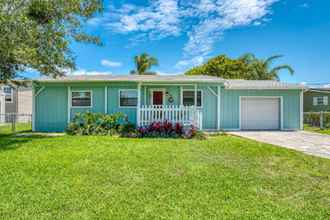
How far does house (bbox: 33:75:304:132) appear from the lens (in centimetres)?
1323

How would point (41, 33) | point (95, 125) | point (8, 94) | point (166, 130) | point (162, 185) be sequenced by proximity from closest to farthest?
point (162, 185)
point (41, 33)
point (166, 130)
point (95, 125)
point (8, 94)

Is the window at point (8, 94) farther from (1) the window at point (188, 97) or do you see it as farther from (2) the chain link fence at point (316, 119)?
(2) the chain link fence at point (316, 119)

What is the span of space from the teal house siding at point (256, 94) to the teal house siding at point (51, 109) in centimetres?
868

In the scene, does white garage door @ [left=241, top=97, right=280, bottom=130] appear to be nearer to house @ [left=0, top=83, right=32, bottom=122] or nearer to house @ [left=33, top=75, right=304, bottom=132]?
house @ [left=33, top=75, right=304, bottom=132]

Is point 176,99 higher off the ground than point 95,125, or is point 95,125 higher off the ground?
point 176,99

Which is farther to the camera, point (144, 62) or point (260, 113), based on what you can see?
point (144, 62)

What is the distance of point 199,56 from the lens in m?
31.1

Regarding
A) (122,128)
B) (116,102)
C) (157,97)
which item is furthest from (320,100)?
(122,128)

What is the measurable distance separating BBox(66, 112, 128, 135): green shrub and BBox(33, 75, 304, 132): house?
1.34m

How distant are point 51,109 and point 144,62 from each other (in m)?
14.3


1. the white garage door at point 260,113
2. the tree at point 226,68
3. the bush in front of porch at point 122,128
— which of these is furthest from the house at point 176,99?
the tree at point 226,68

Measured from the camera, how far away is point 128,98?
13562 mm

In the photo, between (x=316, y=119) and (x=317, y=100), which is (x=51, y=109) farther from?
(x=317, y=100)

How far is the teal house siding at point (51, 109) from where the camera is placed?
13312mm
